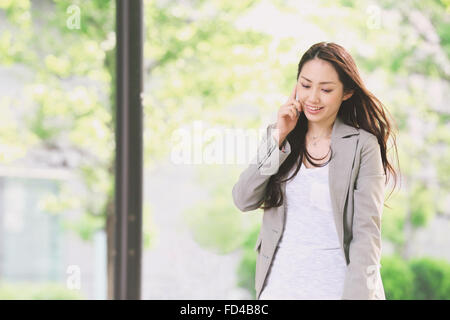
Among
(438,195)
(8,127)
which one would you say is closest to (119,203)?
(8,127)

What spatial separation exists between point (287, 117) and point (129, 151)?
3.69 feet

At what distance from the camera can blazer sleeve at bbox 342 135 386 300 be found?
1159 millimetres

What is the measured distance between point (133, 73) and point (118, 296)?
0.90 metres

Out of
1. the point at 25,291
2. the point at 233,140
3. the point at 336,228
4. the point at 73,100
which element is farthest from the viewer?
the point at 25,291

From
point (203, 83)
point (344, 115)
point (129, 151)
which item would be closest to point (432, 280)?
point (203, 83)

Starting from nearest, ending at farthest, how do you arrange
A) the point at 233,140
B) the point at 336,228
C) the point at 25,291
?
the point at 336,228
the point at 233,140
the point at 25,291

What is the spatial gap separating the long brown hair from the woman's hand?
0.03 m

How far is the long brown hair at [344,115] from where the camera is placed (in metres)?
1.25

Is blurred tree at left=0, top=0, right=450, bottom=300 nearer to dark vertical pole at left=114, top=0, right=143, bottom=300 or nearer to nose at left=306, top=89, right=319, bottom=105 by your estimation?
dark vertical pole at left=114, top=0, right=143, bottom=300

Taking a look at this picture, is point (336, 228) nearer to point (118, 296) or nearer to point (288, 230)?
point (288, 230)

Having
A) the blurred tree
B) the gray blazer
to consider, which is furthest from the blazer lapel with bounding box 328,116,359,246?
the blurred tree

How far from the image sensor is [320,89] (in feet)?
4.14

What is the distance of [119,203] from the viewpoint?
2.28 m

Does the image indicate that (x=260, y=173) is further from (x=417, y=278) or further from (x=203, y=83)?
(x=417, y=278)
